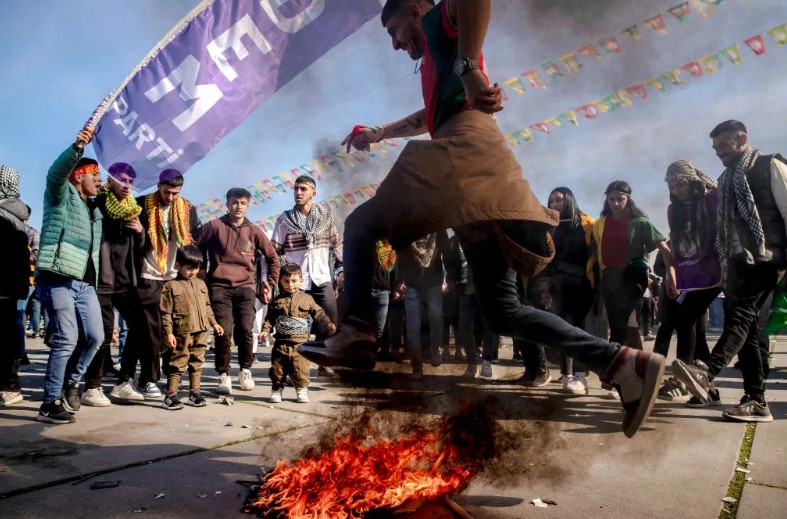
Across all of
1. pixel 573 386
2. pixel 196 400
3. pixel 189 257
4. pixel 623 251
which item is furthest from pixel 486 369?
pixel 189 257

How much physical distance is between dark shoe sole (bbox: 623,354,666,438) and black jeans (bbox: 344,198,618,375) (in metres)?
0.14

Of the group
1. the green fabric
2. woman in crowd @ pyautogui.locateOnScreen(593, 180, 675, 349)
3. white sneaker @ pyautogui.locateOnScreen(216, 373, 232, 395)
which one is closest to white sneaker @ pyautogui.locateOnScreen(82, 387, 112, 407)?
white sneaker @ pyautogui.locateOnScreen(216, 373, 232, 395)

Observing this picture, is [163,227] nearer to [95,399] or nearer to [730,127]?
[95,399]

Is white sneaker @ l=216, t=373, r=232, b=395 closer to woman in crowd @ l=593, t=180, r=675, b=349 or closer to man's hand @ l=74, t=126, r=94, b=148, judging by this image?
man's hand @ l=74, t=126, r=94, b=148

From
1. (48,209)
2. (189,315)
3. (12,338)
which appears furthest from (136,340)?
(48,209)

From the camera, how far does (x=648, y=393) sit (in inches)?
78.3

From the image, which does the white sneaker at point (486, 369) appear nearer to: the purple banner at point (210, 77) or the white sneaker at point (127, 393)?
the white sneaker at point (127, 393)

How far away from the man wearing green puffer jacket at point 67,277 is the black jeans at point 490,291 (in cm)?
253

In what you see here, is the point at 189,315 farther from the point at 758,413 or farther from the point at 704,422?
the point at 758,413

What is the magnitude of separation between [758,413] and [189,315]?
436cm

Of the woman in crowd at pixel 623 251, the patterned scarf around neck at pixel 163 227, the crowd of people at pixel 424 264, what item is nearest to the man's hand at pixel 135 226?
the crowd of people at pixel 424 264

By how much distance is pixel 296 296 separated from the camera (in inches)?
205

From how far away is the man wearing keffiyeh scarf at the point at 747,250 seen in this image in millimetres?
3814

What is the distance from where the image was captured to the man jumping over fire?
6.56 ft
